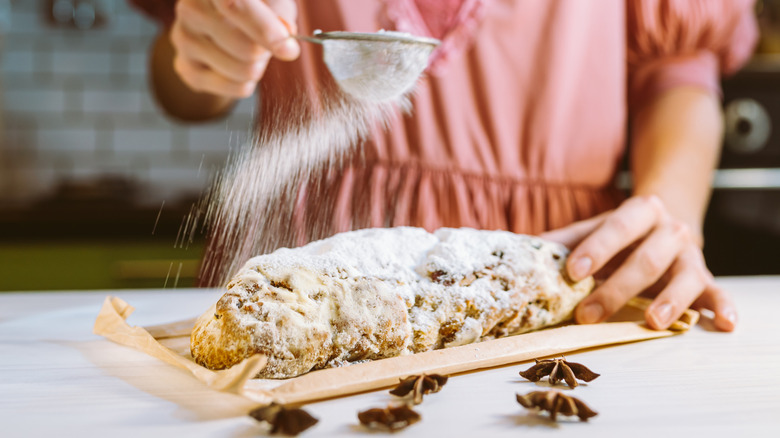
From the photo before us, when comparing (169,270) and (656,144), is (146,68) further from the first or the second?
(656,144)

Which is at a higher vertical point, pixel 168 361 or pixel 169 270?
pixel 168 361

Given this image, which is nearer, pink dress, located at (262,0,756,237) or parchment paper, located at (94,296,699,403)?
parchment paper, located at (94,296,699,403)

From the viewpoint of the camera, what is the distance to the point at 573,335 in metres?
0.72

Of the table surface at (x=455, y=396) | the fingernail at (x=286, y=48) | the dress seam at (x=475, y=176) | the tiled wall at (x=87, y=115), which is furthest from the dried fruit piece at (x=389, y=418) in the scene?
the tiled wall at (x=87, y=115)

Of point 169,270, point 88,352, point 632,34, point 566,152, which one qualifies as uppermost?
point 632,34

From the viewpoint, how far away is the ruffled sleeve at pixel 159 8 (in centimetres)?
135

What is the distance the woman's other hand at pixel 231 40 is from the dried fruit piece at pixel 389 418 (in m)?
0.48

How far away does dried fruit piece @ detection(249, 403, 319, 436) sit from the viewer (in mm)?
462

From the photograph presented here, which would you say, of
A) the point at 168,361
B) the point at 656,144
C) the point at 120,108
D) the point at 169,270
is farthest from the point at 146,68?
the point at 168,361

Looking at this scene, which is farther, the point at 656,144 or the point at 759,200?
the point at 759,200

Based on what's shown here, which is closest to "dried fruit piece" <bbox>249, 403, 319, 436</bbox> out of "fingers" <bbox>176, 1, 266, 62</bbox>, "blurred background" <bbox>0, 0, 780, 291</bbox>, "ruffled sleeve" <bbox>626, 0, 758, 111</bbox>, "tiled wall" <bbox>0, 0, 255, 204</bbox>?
"fingers" <bbox>176, 1, 266, 62</bbox>

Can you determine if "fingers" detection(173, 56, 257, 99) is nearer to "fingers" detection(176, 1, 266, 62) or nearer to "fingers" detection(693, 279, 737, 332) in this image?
"fingers" detection(176, 1, 266, 62)

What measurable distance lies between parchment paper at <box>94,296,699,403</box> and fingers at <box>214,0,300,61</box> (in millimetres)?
349

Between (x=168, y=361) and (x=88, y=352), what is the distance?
0.39ft
